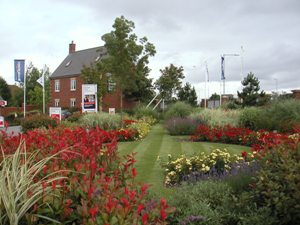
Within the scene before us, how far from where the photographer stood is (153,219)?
9.54 ft

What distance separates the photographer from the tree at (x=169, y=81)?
47816 millimetres

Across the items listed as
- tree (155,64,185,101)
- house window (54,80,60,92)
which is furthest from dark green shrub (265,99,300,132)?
house window (54,80,60,92)

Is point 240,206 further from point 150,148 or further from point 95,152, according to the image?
point 150,148

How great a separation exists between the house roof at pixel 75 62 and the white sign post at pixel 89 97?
100 feet

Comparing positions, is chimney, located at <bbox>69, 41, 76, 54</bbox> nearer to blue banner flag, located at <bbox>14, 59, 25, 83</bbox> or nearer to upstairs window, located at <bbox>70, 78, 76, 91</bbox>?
upstairs window, located at <bbox>70, 78, 76, 91</bbox>

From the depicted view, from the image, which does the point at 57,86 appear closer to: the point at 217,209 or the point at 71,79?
the point at 71,79

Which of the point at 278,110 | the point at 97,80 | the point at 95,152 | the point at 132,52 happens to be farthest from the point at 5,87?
the point at 95,152

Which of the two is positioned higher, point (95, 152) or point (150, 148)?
point (95, 152)

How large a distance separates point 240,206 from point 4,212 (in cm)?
306

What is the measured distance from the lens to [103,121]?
20188 millimetres

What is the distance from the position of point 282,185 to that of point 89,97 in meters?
19.6

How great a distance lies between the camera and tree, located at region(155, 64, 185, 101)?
157ft

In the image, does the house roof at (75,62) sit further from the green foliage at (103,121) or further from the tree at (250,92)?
the green foliage at (103,121)

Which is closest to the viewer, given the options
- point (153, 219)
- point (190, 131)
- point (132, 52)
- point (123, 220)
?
point (123, 220)
